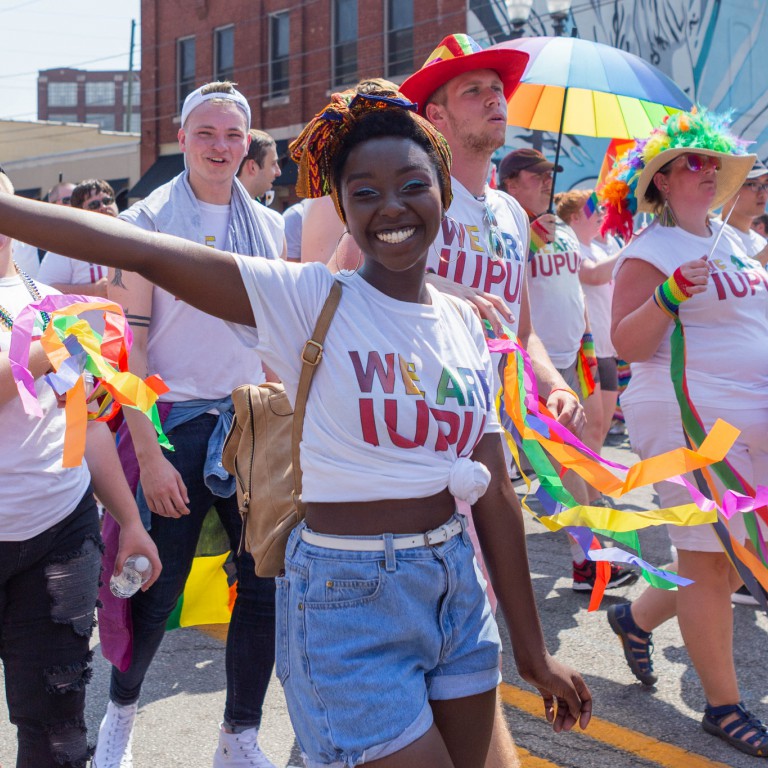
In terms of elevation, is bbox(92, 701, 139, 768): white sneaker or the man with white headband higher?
the man with white headband

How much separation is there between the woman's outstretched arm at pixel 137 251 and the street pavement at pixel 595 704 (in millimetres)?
2090

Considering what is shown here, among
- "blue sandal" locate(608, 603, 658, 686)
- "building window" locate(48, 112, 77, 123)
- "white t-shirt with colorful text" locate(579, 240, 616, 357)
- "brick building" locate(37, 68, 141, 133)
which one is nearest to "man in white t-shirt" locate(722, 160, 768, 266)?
"white t-shirt with colorful text" locate(579, 240, 616, 357)

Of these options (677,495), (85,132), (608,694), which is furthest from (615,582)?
(85,132)

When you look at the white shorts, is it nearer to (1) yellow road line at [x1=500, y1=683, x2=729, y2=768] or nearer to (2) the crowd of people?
(2) the crowd of people

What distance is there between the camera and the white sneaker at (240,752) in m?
3.38

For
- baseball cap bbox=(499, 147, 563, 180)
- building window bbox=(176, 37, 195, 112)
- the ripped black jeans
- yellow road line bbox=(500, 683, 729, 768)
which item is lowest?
yellow road line bbox=(500, 683, 729, 768)

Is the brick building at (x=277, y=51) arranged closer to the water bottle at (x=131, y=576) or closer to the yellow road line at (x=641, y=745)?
the yellow road line at (x=641, y=745)

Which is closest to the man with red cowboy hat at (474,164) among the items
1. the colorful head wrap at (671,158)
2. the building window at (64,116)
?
the colorful head wrap at (671,158)

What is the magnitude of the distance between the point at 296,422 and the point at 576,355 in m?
4.58

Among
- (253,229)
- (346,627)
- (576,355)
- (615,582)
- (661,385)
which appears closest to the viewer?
(346,627)

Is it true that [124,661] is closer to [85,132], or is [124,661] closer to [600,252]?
[600,252]

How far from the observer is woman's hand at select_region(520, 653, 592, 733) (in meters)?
2.43

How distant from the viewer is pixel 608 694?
13.8 ft

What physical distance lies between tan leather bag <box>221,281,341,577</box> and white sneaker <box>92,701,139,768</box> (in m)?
1.01
